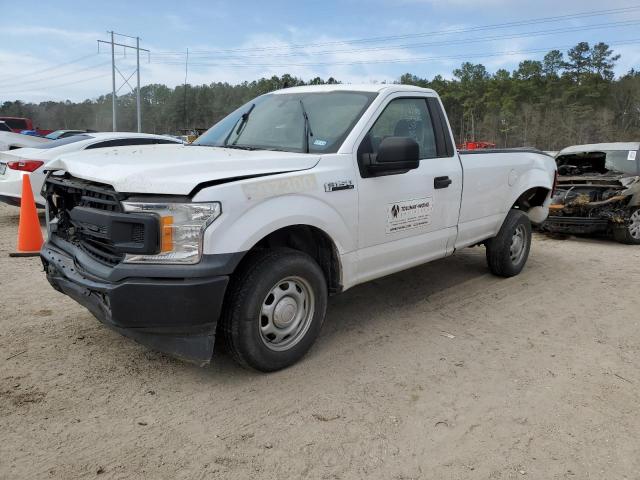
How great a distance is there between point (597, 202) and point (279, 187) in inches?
267

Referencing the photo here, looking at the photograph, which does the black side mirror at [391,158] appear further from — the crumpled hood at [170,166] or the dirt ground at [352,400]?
the dirt ground at [352,400]

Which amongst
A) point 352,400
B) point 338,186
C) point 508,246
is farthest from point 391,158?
point 508,246

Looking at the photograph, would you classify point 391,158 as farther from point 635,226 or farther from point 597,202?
point 635,226

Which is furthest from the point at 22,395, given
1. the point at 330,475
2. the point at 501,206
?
the point at 501,206

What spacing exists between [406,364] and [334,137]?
5.83ft

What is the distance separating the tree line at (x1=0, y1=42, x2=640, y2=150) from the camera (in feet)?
157

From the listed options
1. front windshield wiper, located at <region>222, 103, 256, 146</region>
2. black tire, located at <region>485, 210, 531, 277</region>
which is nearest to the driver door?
black tire, located at <region>485, 210, 531, 277</region>

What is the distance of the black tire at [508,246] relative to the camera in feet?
19.3

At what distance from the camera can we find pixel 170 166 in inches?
124

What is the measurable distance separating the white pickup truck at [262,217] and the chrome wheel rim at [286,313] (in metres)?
0.01

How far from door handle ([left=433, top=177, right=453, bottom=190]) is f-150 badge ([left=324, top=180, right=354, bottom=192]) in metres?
1.07

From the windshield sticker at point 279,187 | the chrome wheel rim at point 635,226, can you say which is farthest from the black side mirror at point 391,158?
the chrome wheel rim at point 635,226

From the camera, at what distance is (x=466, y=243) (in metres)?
5.33

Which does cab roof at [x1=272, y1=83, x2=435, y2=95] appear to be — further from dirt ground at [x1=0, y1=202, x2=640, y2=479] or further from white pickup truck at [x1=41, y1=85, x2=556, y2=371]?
dirt ground at [x1=0, y1=202, x2=640, y2=479]
